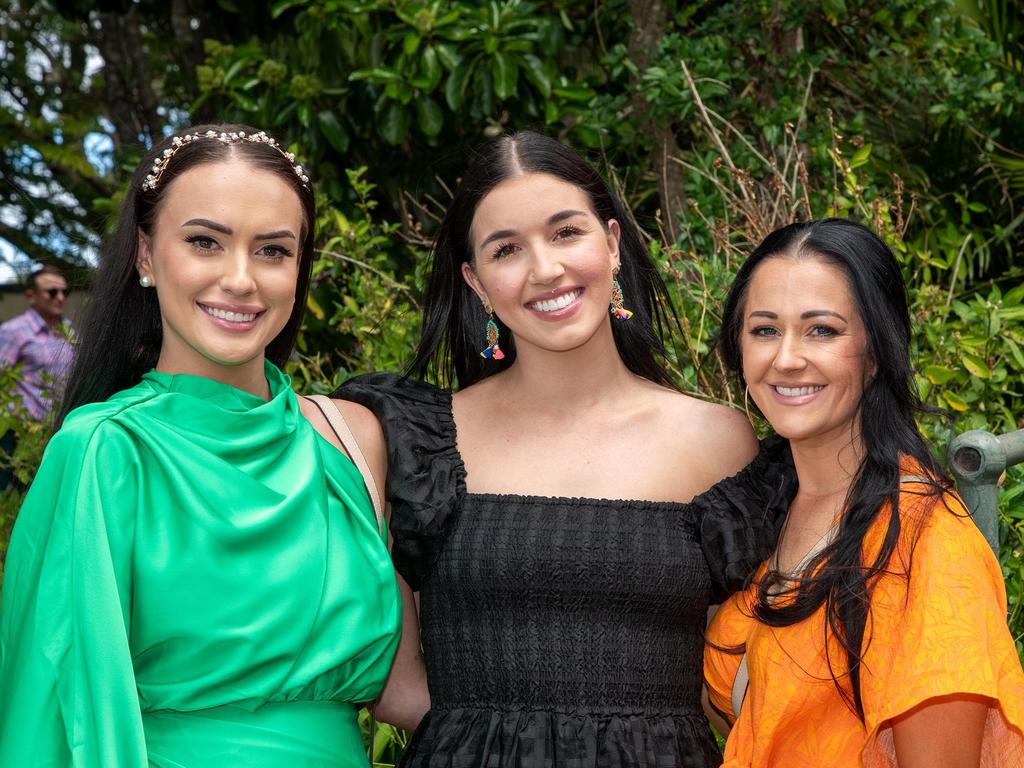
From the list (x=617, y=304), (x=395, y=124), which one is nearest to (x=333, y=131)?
(x=395, y=124)

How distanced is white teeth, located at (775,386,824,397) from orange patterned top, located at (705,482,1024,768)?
0.25 metres

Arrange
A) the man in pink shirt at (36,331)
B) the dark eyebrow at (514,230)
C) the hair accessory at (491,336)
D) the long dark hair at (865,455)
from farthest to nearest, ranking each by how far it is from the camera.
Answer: the man in pink shirt at (36,331) < the hair accessory at (491,336) < the dark eyebrow at (514,230) < the long dark hair at (865,455)

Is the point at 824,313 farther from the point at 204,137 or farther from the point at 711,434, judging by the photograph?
the point at 204,137

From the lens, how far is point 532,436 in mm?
2918

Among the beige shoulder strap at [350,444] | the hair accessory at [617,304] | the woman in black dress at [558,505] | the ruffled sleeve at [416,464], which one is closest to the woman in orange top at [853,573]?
the woman in black dress at [558,505]

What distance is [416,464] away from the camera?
2.80 metres

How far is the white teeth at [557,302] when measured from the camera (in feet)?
9.26

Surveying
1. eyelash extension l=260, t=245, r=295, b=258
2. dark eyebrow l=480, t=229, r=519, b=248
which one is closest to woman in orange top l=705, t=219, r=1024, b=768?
dark eyebrow l=480, t=229, r=519, b=248

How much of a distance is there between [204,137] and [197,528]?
772 millimetres

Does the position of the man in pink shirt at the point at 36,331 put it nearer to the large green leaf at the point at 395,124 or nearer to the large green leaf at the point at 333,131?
the large green leaf at the point at 333,131

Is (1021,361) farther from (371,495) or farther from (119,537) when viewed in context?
(119,537)

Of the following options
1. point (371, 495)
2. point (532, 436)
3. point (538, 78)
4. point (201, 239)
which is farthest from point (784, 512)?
point (538, 78)

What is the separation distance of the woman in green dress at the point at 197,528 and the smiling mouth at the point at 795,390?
0.82m

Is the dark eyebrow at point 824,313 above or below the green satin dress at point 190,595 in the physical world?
above
